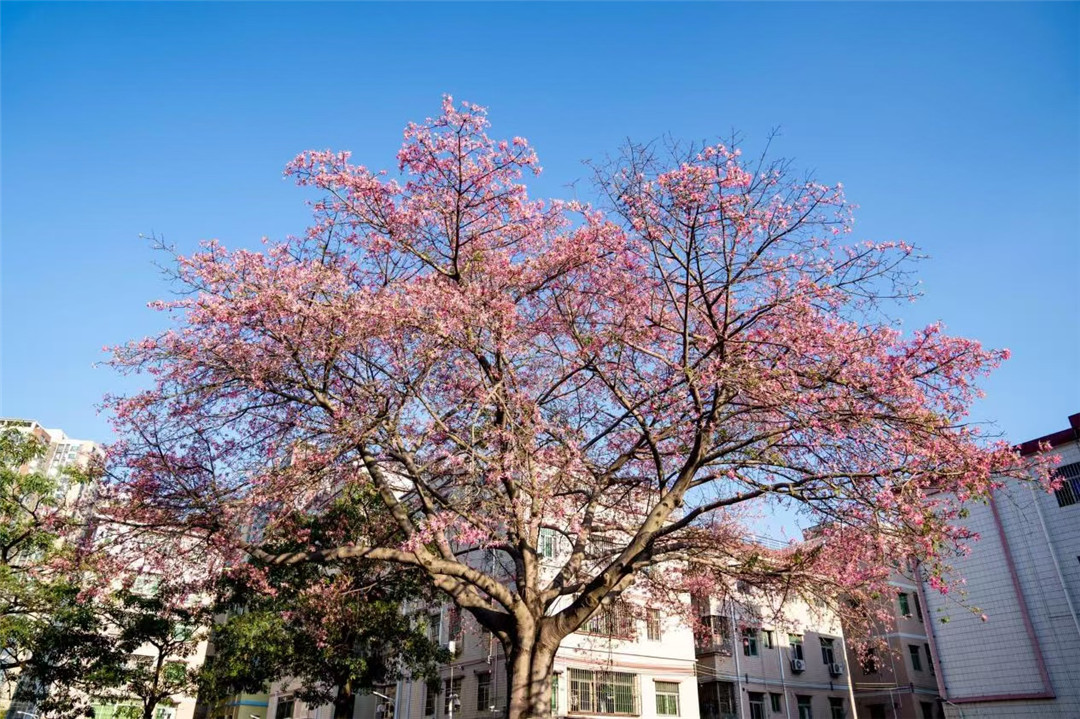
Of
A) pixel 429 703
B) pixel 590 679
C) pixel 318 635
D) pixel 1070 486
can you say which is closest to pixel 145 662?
pixel 318 635

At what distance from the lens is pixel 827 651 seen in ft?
108

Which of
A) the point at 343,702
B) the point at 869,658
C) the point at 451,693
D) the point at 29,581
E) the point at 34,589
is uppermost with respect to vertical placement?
the point at 29,581

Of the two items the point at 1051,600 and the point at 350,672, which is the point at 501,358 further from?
the point at 1051,600

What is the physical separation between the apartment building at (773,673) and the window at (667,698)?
213 centimetres

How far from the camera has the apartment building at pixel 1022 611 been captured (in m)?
18.0

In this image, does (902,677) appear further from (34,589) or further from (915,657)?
(34,589)

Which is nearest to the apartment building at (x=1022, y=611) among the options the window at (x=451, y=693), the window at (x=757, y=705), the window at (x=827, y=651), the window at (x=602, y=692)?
the window at (x=602, y=692)

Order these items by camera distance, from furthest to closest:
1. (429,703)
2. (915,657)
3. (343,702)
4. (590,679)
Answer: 1. (915,657)
2. (429,703)
3. (590,679)
4. (343,702)

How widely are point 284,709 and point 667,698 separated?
23.0 meters

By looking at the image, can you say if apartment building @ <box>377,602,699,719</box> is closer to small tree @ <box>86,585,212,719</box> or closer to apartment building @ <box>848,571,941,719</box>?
small tree @ <box>86,585,212,719</box>

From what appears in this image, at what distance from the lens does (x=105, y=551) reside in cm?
1041

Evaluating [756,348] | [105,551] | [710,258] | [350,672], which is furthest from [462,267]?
[350,672]

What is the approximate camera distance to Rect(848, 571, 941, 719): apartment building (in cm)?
3170

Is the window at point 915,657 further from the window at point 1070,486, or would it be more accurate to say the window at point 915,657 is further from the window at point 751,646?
the window at point 1070,486
